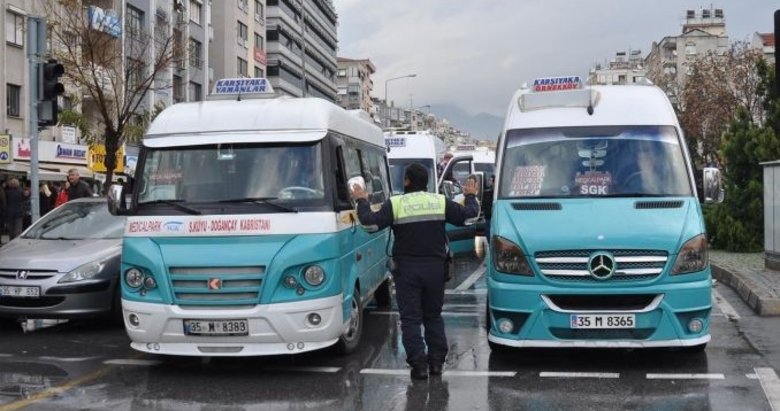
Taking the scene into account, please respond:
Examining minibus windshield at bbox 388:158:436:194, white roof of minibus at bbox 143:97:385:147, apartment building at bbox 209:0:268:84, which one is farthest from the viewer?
apartment building at bbox 209:0:268:84

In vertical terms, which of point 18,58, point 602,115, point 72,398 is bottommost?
point 72,398

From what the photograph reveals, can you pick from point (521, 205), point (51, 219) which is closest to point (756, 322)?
point (521, 205)

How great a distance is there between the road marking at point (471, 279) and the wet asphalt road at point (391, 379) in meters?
3.71

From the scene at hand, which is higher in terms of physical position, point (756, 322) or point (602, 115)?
point (602, 115)

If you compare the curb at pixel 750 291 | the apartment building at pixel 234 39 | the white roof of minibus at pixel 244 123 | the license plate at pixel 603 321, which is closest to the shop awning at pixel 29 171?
the white roof of minibus at pixel 244 123

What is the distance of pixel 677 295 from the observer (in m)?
6.96

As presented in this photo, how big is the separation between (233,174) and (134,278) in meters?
1.27

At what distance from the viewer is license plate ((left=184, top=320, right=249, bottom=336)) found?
7012 mm

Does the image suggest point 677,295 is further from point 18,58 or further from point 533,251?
point 18,58

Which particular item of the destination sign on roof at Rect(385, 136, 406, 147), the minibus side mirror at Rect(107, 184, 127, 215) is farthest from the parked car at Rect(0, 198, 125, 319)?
the destination sign on roof at Rect(385, 136, 406, 147)

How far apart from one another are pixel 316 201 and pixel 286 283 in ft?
2.67

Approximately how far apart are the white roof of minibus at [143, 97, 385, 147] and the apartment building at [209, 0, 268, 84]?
177ft

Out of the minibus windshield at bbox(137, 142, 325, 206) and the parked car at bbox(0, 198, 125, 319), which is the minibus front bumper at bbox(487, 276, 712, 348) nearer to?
the minibus windshield at bbox(137, 142, 325, 206)

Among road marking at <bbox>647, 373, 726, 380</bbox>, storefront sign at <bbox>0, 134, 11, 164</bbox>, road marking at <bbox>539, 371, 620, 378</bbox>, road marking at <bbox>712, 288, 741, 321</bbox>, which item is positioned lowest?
road marking at <bbox>539, 371, 620, 378</bbox>
